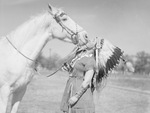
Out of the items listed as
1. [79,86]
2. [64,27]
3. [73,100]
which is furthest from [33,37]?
[73,100]

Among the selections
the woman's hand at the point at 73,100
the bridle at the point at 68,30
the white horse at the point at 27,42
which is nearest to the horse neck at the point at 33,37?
the white horse at the point at 27,42

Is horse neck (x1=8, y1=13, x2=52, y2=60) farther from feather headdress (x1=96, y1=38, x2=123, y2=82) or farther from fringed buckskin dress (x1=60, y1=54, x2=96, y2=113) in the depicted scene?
feather headdress (x1=96, y1=38, x2=123, y2=82)

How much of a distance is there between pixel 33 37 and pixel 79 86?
3.27ft

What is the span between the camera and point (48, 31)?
3.53m

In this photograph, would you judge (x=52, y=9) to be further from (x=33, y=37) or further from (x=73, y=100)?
(x=73, y=100)

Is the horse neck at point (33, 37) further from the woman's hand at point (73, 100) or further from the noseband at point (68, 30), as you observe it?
the woman's hand at point (73, 100)

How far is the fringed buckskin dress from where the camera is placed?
131 inches

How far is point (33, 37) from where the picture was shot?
138 inches

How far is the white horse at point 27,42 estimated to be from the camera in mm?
3357

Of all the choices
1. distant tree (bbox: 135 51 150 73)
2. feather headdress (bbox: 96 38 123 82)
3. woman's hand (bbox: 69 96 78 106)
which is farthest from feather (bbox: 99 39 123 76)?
distant tree (bbox: 135 51 150 73)

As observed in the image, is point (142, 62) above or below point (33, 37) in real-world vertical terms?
above

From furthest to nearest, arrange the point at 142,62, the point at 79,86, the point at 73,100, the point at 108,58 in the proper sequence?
the point at 142,62 < the point at 108,58 < the point at 79,86 < the point at 73,100

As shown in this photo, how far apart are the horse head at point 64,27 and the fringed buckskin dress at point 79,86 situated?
31 centimetres

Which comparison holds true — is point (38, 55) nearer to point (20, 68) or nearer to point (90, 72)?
point (20, 68)
